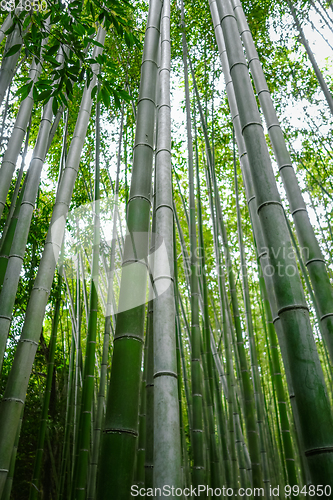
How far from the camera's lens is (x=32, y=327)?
5.47 ft

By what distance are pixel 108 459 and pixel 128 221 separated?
2.18 feet

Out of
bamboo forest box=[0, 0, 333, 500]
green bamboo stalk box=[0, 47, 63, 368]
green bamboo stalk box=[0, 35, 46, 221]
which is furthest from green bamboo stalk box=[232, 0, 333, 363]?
green bamboo stalk box=[0, 47, 63, 368]

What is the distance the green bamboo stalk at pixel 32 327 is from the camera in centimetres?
145

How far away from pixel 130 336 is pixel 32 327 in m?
0.85

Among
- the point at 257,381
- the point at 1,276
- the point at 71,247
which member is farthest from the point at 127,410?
the point at 71,247

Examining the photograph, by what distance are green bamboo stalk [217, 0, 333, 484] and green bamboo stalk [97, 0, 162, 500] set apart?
355 millimetres

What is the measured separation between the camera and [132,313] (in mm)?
1022

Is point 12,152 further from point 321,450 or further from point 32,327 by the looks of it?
point 321,450

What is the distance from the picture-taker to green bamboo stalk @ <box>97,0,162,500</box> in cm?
84

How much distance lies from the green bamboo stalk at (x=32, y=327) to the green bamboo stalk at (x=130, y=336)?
1.82 ft

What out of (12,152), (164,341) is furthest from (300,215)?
(12,152)

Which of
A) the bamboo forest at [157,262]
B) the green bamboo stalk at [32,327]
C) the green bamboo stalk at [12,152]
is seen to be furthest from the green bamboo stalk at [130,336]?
the green bamboo stalk at [12,152]

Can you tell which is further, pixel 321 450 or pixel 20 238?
pixel 20 238

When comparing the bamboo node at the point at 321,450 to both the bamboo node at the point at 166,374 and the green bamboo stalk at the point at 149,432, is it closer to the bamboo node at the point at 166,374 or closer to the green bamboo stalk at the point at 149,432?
the bamboo node at the point at 166,374
